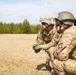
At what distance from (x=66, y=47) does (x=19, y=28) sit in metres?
70.7

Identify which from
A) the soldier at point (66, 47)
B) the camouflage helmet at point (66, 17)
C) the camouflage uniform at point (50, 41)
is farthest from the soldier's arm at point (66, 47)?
the camouflage uniform at point (50, 41)

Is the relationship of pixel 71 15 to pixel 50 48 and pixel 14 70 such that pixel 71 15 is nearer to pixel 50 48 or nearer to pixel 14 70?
pixel 50 48

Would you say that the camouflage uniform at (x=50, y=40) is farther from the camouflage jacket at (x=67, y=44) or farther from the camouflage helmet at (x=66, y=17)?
the camouflage jacket at (x=67, y=44)

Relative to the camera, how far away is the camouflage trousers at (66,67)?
20.3ft

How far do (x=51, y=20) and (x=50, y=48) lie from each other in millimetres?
888

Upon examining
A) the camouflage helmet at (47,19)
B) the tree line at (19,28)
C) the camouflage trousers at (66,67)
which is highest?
the camouflage helmet at (47,19)

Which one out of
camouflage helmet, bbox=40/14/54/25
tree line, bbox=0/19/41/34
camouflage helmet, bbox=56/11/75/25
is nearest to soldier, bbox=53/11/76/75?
camouflage helmet, bbox=56/11/75/25

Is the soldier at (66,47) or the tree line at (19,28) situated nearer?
the soldier at (66,47)

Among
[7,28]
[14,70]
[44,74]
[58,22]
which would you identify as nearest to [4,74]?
[14,70]

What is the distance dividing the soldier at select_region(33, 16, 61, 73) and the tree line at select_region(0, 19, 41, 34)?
209 ft

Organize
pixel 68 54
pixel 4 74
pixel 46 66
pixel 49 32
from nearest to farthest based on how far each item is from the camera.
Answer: pixel 68 54, pixel 4 74, pixel 49 32, pixel 46 66

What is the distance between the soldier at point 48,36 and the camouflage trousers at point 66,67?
1458 mm

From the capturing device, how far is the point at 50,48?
812 cm

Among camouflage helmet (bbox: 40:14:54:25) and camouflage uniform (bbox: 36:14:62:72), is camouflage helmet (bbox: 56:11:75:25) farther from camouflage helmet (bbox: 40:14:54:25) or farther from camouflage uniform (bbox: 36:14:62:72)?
camouflage helmet (bbox: 40:14:54:25)
